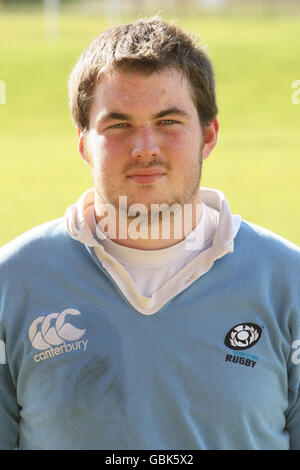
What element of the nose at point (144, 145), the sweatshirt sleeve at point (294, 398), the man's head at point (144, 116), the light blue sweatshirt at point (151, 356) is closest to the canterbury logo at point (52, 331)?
the light blue sweatshirt at point (151, 356)

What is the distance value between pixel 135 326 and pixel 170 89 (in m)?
0.69

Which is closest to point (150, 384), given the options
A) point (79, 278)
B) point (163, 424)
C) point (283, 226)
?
point (163, 424)

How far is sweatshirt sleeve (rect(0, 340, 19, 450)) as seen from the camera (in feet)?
7.91

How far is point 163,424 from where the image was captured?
229 cm

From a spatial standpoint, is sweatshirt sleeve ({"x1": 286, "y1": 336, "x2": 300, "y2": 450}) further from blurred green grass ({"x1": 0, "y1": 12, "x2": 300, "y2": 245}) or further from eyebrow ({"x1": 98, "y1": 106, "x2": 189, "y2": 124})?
blurred green grass ({"x1": 0, "y1": 12, "x2": 300, "y2": 245})

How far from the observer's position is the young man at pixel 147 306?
2314 mm

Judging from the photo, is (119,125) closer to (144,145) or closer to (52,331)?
(144,145)

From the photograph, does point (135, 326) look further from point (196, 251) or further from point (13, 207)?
point (13, 207)

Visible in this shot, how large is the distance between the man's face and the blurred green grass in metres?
0.80

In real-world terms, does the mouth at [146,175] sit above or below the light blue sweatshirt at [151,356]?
above

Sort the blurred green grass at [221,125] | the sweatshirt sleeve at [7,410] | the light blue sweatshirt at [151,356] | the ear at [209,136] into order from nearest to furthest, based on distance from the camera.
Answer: the light blue sweatshirt at [151,356]
the sweatshirt sleeve at [7,410]
the ear at [209,136]
the blurred green grass at [221,125]

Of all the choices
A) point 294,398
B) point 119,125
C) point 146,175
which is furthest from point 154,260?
point 294,398

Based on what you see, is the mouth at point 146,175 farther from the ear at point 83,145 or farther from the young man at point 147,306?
the ear at point 83,145

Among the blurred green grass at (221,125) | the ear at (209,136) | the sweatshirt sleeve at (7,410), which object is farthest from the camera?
the blurred green grass at (221,125)
